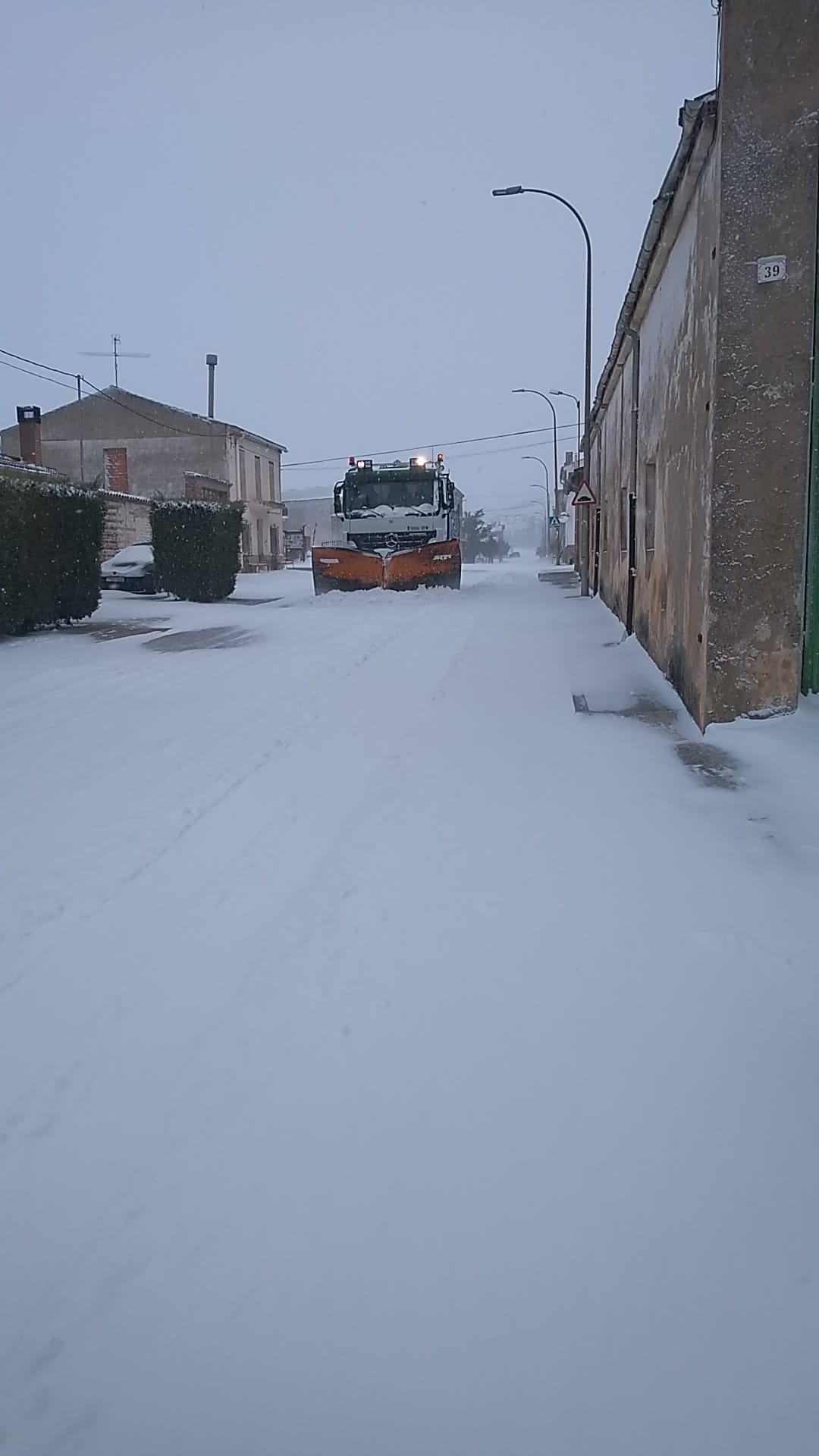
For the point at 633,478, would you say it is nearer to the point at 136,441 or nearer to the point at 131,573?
the point at 131,573

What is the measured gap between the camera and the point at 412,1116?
120 inches

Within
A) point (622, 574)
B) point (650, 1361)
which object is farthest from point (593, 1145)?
point (622, 574)

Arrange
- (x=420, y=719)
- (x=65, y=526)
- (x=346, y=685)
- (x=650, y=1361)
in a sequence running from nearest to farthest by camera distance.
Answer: (x=650, y=1361) < (x=420, y=719) < (x=346, y=685) < (x=65, y=526)

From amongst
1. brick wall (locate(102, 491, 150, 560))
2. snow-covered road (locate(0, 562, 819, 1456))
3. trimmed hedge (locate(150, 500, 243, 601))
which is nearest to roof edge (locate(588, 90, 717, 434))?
snow-covered road (locate(0, 562, 819, 1456))

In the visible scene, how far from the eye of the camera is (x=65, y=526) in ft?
53.9

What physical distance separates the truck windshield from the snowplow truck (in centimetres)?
2

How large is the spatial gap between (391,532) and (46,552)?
30.8ft

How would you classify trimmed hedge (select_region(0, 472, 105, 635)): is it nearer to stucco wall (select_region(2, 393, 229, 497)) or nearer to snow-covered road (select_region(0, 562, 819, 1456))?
snow-covered road (select_region(0, 562, 819, 1456))

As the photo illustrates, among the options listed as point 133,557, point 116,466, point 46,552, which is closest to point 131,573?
point 133,557

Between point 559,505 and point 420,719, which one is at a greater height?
point 559,505

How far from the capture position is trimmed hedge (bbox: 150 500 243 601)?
22734 mm

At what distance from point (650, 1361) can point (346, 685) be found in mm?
8473

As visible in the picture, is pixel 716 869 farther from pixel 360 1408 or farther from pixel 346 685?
pixel 346 685

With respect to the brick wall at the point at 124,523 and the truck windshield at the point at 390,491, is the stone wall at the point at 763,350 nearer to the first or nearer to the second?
the truck windshield at the point at 390,491
